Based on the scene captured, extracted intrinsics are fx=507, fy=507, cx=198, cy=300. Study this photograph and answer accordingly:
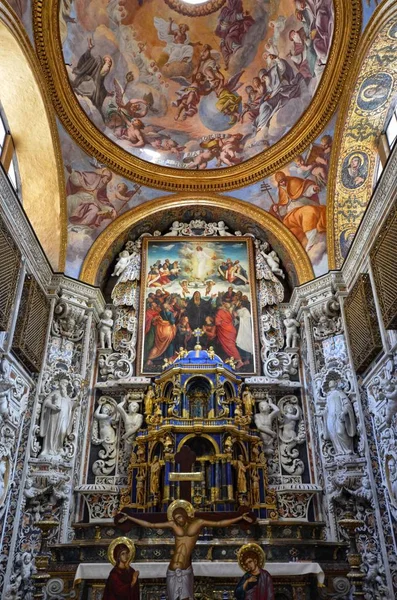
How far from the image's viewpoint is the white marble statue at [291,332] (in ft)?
43.9

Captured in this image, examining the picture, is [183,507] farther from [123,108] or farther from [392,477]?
[123,108]

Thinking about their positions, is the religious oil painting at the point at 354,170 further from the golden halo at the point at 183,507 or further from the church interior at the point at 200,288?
the golden halo at the point at 183,507

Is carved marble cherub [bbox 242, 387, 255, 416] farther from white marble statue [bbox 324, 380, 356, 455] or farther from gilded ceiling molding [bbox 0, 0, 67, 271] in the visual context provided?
gilded ceiling molding [bbox 0, 0, 67, 271]

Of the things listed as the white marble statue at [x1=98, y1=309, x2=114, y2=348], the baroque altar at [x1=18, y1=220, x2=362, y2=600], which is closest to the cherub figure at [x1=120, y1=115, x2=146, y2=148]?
the baroque altar at [x1=18, y1=220, x2=362, y2=600]

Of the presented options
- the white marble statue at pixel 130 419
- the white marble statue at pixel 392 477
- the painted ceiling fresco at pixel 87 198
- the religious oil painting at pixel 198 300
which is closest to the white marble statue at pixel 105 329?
the religious oil painting at pixel 198 300

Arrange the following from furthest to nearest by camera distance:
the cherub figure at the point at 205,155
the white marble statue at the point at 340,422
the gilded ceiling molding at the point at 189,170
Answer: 1. the cherub figure at the point at 205,155
2. the gilded ceiling molding at the point at 189,170
3. the white marble statue at the point at 340,422

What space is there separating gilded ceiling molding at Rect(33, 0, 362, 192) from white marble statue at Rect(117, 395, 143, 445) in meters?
6.42

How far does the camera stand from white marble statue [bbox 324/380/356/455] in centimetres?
1066

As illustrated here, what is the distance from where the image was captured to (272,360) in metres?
13.3

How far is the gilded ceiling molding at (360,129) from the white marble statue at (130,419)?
6139mm

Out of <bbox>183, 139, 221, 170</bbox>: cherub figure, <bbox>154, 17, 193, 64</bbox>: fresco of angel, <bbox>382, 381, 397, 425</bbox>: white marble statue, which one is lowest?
<bbox>382, 381, 397, 425</bbox>: white marble statue

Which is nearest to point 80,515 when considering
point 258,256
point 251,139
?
point 258,256

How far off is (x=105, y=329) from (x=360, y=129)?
8.26 m

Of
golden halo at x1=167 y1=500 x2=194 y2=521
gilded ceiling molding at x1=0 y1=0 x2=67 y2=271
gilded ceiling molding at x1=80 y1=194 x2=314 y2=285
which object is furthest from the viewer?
gilded ceiling molding at x1=80 y1=194 x2=314 y2=285
